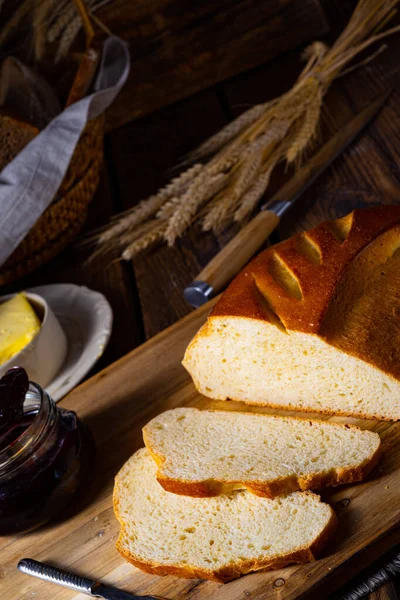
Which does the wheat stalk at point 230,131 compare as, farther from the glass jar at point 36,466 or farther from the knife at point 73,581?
the knife at point 73,581

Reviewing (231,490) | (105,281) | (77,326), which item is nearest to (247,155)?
(105,281)

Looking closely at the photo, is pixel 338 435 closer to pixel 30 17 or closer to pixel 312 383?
pixel 312 383

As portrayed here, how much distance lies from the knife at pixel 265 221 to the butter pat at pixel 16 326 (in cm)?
60

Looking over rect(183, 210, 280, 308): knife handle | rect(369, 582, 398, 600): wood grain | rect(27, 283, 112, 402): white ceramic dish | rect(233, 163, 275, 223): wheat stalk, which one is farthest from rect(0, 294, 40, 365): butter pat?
rect(369, 582, 398, 600): wood grain

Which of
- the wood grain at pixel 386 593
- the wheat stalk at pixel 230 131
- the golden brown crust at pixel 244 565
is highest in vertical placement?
the wheat stalk at pixel 230 131

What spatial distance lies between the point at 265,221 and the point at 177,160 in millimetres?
1048

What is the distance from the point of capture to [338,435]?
6.71ft

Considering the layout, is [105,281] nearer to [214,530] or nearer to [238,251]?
[238,251]

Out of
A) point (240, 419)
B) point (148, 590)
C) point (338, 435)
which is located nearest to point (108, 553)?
point (148, 590)

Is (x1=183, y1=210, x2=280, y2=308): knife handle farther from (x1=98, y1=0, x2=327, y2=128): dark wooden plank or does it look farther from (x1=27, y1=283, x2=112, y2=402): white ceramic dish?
(x1=98, y1=0, x2=327, y2=128): dark wooden plank

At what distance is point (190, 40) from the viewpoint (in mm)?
4289

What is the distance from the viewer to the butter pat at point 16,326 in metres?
2.60

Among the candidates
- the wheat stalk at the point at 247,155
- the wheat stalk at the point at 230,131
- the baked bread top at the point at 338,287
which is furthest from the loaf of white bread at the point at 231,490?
the wheat stalk at the point at 230,131

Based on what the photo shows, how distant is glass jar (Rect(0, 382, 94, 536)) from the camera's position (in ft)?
6.80
